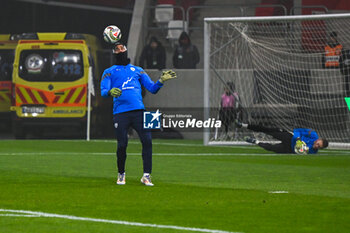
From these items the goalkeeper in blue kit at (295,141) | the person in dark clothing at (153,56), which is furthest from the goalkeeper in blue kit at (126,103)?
the person in dark clothing at (153,56)

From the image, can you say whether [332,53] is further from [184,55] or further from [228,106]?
[184,55]

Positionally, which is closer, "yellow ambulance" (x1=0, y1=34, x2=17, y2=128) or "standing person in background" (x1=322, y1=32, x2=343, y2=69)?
"standing person in background" (x1=322, y1=32, x2=343, y2=69)

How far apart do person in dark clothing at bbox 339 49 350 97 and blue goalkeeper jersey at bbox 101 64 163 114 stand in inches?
464

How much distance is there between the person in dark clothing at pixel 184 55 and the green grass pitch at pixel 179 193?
27.6 feet

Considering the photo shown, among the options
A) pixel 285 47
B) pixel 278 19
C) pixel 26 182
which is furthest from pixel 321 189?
pixel 285 47

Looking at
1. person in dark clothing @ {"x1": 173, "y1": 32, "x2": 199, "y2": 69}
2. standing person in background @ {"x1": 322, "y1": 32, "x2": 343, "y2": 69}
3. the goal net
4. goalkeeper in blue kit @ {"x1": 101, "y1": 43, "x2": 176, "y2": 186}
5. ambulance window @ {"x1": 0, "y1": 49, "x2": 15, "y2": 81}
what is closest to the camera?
goalkeeper in blue kit @ {"x1": 101, "y1": 43, "x2": 176, "y2": 186}

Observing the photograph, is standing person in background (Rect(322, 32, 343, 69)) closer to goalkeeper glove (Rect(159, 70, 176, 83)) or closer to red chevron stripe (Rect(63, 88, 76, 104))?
red chevron stripe (Rect(63, 88, 76, 104))

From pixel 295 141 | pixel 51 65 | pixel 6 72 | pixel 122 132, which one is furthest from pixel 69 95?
pixel 122 132

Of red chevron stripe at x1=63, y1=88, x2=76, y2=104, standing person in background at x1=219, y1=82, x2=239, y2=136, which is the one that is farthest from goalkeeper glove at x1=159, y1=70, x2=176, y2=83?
red chevron stripe at x1=63, y1=88, x2=76, y2=104

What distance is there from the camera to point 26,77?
87.8ft

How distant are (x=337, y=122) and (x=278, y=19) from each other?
Answer: 3.59 metres

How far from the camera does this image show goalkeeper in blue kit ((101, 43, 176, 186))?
492 inches

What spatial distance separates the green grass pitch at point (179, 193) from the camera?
8961 millimetres

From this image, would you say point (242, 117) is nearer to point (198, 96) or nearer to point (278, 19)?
point (198, 96)
